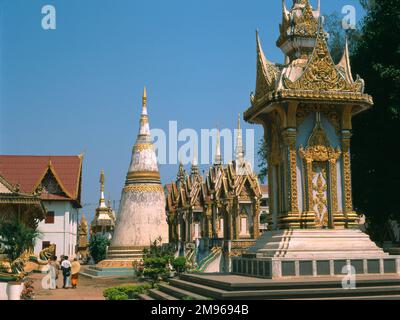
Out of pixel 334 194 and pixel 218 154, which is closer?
pixel 334 194

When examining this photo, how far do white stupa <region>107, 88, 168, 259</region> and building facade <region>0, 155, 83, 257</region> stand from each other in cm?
1330

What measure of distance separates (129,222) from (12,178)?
1765 centimetres

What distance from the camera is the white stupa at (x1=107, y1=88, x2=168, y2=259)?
32625 mm

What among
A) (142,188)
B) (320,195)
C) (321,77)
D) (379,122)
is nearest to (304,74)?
(321,77)

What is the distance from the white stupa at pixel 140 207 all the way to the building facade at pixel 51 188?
43.6ft

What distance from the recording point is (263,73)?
1523 cm

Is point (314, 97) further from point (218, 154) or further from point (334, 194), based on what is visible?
point (218, 154)

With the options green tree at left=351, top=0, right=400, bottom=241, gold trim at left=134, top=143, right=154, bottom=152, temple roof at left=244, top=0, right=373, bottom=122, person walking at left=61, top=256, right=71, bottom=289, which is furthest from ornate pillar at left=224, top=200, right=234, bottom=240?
temple roof at left=244, top=0, right=373, bottom=122

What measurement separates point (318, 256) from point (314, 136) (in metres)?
3.20

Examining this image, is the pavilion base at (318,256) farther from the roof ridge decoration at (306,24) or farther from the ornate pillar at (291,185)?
the roof ridge decoration at (306,24)
